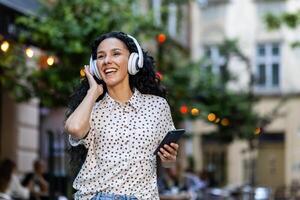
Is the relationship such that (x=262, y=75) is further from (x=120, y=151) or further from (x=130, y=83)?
(x=120, y=151)

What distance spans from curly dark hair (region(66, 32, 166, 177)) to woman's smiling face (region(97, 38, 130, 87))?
46 millimetres

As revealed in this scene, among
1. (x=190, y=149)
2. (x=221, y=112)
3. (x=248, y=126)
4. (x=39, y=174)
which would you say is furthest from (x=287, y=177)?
(x=39, y=174)

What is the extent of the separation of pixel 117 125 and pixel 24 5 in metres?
9.36

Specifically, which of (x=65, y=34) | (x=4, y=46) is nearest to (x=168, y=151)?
(x=4, y=46)

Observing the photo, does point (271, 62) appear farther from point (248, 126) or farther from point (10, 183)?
point (10, 183)

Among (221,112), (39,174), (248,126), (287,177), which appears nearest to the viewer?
(39,174)

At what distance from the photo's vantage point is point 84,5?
42.5ft

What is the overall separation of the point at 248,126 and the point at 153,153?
1708 centimetres

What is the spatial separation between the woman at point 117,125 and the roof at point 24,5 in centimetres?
753

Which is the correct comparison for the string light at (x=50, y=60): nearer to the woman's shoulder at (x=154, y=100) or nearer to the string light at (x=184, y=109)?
the string light at (x=184, y=109)

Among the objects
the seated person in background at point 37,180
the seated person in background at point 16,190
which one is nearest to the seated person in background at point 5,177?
the seated person in background at point 16,190

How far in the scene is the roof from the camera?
38.5 feet

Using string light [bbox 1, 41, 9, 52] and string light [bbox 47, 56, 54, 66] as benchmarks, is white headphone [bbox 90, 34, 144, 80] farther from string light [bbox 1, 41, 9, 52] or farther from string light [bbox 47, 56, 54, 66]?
string light [bbox 47, 56, 54, 66]

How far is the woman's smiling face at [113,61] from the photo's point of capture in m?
3.95
